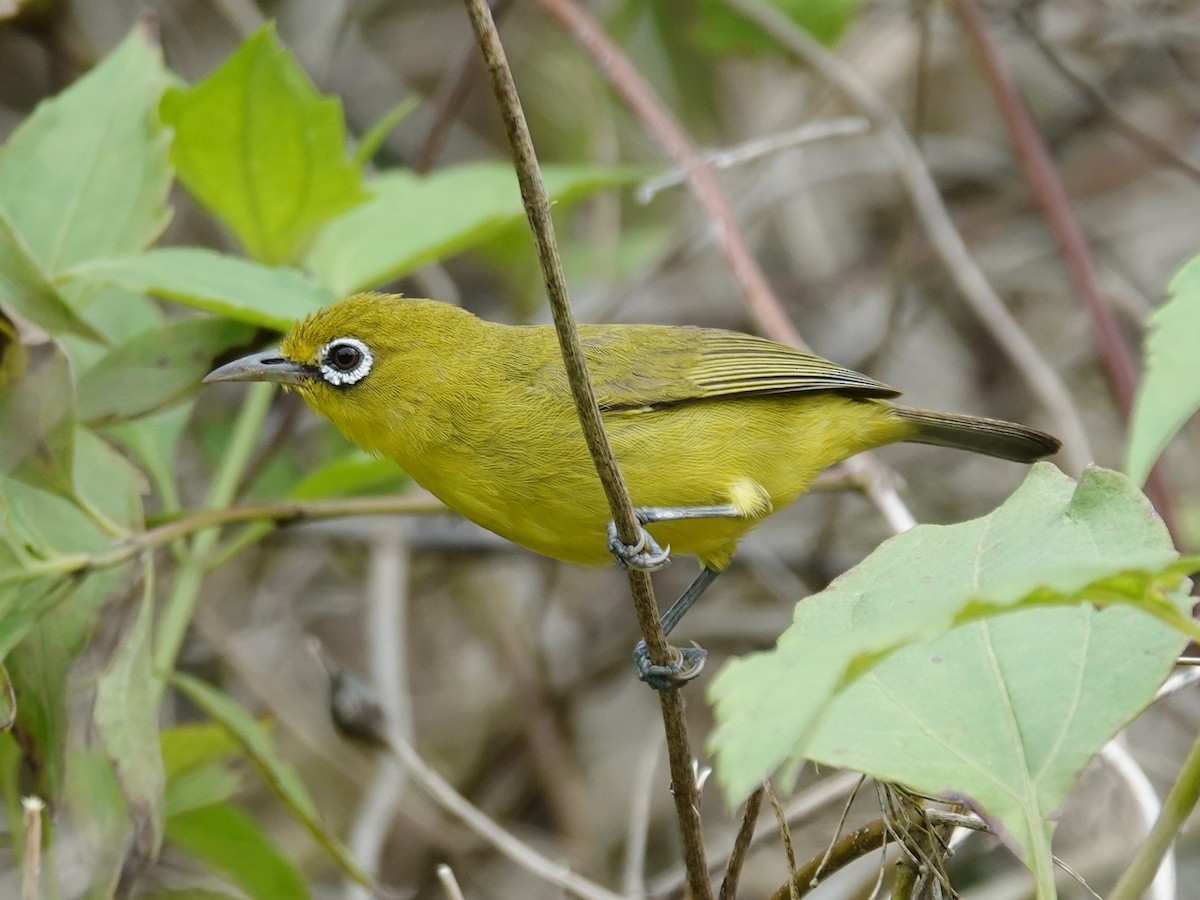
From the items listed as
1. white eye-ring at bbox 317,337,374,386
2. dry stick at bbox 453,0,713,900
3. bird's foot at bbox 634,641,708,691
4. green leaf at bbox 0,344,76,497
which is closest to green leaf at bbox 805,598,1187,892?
dry stick at bbox 453,0,713,900

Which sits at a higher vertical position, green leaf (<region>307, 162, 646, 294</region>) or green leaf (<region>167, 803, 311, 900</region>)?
green leaf (<region>307, 162, 646, 294</region>)

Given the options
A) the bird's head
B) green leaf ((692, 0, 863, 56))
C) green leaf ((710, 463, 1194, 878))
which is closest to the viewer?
green leaf ((710, 463, 1194, 878))

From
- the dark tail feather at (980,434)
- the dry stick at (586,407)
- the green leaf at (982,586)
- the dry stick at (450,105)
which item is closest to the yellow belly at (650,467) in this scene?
the dark tail feather at (980,434)

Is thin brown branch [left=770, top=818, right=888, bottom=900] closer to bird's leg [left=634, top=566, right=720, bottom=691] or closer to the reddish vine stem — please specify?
bird's leg [left=634, top=566, right=720, bottom=691]

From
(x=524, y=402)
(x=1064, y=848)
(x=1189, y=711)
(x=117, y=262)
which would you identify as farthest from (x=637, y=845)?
(x=1189, y=711)

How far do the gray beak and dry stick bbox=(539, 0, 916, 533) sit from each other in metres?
1.35

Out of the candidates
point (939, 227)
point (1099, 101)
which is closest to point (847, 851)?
point (939, 227)

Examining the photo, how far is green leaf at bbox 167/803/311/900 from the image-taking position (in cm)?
313

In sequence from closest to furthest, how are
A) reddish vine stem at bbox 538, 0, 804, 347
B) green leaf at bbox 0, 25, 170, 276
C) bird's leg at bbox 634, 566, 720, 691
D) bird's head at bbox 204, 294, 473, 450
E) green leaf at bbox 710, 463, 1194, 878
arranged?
green leaf at bbox 710, 463, 1194, 878 < bird's leg at bbox 634, 566, 720, 691 < green leaf at bbox 0, 25, 170, 276 < bird's head at bbox 204, 294, 473, 450 < reddish vine stem at bbox 538, 0, 804, 347

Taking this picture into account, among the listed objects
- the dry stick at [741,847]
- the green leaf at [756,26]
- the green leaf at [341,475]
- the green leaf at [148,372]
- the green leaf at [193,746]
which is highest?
the green leaf at [756,26]

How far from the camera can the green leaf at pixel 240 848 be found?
10.3 ft

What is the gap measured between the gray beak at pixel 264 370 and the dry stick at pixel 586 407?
1.32 meters

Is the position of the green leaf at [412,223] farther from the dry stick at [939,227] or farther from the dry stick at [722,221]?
the dry stick at [939,227]

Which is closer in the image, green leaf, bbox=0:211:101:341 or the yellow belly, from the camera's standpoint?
green leaf, bbox=0:211:101:341
